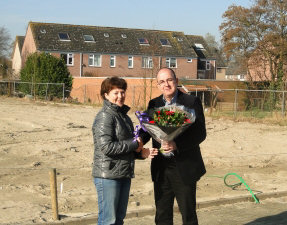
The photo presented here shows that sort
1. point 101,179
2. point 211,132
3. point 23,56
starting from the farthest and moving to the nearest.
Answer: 1. point 23,56
2. point 211,132
3. point 101,179

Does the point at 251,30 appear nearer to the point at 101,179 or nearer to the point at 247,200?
the point at 247,200

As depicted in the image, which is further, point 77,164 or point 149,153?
point 77,164

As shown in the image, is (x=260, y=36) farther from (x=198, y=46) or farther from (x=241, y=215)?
(x=241, y=215)

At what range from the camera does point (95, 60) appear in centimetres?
5512

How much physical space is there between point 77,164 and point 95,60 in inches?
Answer: 1740

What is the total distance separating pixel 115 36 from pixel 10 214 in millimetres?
51439

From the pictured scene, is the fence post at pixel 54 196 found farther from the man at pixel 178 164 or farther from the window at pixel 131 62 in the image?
the window at pixel 131 62

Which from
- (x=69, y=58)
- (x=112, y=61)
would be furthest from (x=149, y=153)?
(x=112, y=61)

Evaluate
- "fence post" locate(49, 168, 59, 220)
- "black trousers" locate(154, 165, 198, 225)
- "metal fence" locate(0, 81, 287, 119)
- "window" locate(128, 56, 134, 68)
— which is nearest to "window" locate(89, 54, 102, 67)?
"window" locate(128, 56, 134, 68)

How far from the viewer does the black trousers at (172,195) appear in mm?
4879

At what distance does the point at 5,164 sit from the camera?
1153 cm

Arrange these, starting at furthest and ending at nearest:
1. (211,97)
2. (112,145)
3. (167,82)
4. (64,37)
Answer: (64,37)
(211,97)
(167,82)
(112,145)

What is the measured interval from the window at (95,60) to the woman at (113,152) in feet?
167

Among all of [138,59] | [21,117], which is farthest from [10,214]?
[138,59]
